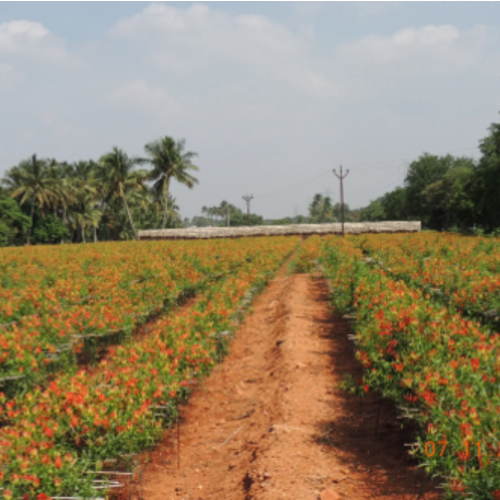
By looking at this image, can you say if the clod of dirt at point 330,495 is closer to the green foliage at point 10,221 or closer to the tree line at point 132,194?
the tree line at point 132,194

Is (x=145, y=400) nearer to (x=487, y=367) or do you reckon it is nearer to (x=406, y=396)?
(x=406, y=396)

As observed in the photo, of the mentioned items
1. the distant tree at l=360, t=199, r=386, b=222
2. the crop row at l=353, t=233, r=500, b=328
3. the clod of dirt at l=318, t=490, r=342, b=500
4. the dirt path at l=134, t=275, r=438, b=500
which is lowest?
the dirt path at l=134, t=275, r=438, b=500

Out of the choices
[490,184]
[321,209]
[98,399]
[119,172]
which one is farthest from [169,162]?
[321,209]

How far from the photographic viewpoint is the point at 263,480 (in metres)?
4.20

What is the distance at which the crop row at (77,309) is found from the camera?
6.48 m

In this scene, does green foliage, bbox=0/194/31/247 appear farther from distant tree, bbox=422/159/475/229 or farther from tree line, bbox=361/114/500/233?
distant tree, bbox=422/159/475/229

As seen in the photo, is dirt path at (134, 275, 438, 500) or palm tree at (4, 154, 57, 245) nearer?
dirt path at (134, 275, 438, 500)

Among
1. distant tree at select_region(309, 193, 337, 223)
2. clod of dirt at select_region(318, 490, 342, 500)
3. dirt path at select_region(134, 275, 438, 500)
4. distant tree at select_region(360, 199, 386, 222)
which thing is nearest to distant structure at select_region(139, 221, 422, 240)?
dirt path at select_region(134, 275, 438, 500)

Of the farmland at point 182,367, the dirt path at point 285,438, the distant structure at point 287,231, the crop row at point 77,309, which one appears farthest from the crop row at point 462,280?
the distant structure at point 287,231

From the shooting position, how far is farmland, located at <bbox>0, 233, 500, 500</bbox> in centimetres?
363

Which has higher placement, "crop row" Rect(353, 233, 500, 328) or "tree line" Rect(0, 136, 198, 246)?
"tree line" Rect(0, 136, 198, 246)

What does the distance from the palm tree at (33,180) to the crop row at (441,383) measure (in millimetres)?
44935

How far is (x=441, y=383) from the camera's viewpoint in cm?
427

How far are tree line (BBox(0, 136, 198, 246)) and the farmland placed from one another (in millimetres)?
32331
